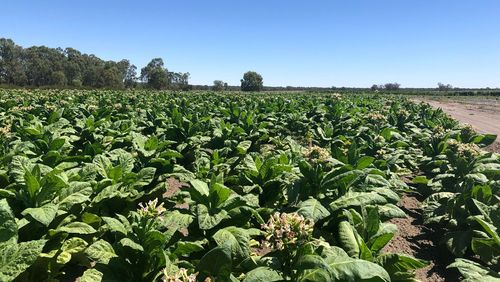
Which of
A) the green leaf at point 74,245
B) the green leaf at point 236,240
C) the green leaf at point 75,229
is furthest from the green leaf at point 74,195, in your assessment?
the green leaf at point 236,240

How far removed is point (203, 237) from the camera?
12.8 ft

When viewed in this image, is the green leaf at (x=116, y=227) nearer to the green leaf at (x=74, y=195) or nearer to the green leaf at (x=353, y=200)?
the green leaf at (x=74, y=195)

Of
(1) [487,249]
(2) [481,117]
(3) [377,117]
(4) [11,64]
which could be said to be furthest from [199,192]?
(4) [11,64]

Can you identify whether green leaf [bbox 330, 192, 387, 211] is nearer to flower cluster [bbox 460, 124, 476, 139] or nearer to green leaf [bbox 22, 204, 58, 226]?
green leaf [bbox 22, 204, 58, 226]

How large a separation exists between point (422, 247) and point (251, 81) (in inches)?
4028

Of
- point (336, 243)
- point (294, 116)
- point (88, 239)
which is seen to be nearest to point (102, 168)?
point (88, 239)

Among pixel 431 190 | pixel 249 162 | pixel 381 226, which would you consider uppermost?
pixel 249 162

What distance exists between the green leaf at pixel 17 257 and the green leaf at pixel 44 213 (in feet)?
2.09

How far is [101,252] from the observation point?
10.4 feet

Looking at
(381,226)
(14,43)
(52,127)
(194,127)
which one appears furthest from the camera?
(14,43)

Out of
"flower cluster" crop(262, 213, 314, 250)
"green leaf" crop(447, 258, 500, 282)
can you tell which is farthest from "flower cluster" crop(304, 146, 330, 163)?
"flower cluster" crop(262, 213, 314, 250)

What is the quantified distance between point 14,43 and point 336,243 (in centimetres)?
12250

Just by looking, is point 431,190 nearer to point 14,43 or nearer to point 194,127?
point 194,127

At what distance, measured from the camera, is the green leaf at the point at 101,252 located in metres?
3.10
